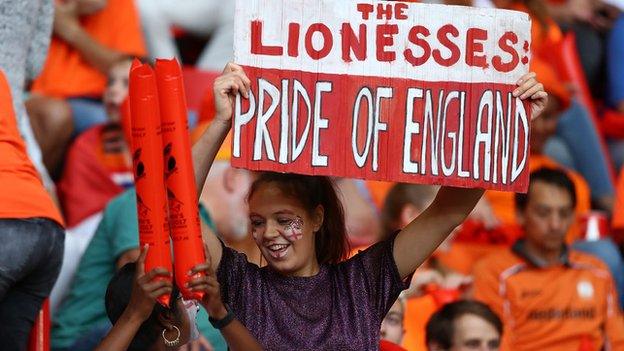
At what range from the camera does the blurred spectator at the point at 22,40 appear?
13.6ft

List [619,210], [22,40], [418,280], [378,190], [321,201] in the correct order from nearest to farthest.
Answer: [321,201]
[22,40]
[418,280]
[378,190]
[619,210]

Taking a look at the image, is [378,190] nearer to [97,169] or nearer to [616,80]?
[97,169]

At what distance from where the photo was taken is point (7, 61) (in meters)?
4.16

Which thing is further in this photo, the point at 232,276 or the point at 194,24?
the point at 194,24

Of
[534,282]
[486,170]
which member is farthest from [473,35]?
[534,282]

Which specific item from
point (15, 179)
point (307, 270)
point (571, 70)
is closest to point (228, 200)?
point (15, 179)

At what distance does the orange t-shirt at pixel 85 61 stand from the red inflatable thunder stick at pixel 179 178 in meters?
3.06

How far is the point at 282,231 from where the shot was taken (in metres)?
3.56

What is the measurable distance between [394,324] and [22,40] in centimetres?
146

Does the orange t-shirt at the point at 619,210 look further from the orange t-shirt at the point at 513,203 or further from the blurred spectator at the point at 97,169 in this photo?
the blurred spectator at the point at 97,169

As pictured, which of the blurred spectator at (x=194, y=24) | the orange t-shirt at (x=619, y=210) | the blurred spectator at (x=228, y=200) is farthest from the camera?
the blurred spectator at (x=194, y=24)

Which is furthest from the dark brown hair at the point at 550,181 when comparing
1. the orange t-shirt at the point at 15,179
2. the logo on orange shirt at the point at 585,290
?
the orange t-shirt at the point at 15,179

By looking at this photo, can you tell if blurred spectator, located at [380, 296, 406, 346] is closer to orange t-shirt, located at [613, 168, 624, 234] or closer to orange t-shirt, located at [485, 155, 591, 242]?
orange t-shirt, located at [485, 155, 591, 242]

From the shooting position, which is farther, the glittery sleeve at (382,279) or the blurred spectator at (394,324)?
the blurred spectator at (394,324)
